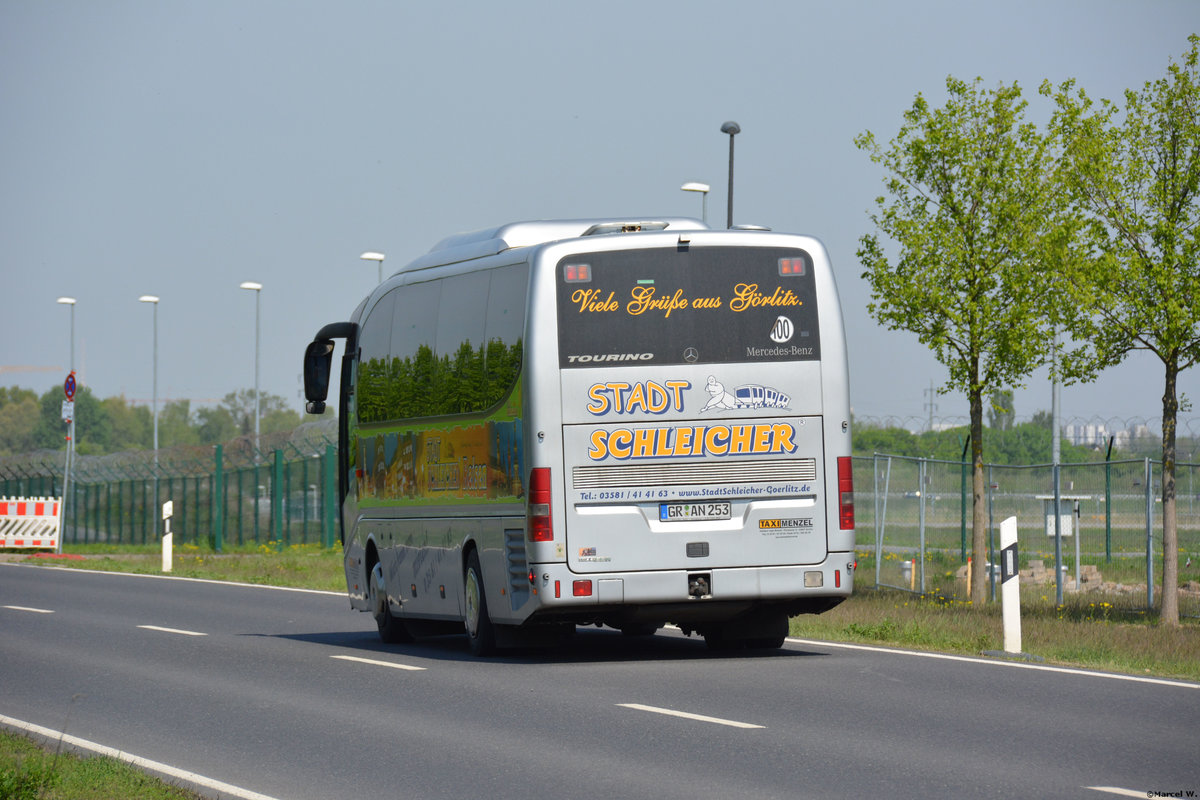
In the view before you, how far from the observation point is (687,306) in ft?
48.6

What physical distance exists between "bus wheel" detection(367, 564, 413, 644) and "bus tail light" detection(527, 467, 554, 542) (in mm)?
4581

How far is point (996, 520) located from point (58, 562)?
2207 centimetres

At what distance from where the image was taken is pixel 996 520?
35.1 meters

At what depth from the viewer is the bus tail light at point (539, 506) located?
1427 cm

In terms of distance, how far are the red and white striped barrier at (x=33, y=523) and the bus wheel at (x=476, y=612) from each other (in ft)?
114

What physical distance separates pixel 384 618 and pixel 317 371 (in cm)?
280

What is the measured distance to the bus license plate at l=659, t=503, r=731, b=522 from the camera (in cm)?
Result: 1455

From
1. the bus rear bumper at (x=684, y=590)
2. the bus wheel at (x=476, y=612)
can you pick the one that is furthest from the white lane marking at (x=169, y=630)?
the bus rear bumper at (x=684, y=590)

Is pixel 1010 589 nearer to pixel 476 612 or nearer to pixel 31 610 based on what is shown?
pixel 476 612

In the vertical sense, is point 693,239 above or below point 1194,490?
above

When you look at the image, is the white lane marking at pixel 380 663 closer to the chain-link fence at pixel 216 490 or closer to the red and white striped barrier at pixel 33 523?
the chain-link fence at pixel 216 490

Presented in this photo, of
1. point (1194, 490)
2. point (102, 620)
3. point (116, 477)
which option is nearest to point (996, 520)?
point (1194, 490)

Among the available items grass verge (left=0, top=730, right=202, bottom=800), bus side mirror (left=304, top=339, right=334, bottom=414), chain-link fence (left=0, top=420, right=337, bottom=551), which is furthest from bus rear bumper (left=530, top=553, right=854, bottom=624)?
chain-link fence (left=0, top=420, right=337, bottom=551)

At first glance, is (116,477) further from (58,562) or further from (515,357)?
(515,357)
